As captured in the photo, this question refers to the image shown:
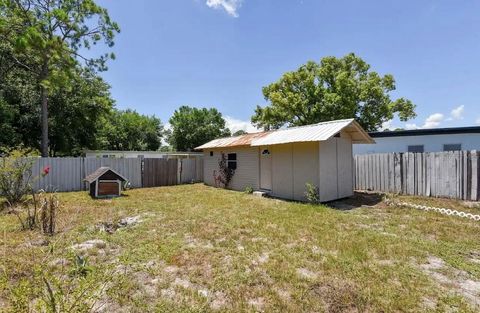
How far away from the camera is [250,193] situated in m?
11.1

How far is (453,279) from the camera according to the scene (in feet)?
11.2

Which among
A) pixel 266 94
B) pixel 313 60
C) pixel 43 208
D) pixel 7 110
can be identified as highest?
pixel 313 60

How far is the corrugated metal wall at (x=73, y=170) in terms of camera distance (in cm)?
1122

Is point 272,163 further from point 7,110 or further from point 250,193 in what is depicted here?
point 7,110

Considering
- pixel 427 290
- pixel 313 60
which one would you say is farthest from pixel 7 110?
pixel 313 60

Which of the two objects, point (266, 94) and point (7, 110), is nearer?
point (7, 110)

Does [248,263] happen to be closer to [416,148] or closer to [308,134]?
[308,134]

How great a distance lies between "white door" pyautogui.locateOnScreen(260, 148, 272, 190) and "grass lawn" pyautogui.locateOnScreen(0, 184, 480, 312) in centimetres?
368

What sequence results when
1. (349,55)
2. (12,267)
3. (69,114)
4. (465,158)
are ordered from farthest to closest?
(349,55), (69,114), (465,158), (12,267)

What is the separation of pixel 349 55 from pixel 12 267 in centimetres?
3049

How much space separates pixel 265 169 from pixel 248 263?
23.8ft

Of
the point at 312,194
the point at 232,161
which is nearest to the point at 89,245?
the point at 312,194

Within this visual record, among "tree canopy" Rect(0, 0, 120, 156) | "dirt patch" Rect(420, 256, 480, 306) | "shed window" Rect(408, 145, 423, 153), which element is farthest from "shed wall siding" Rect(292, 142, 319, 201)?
"tree canopy" Rect(0, 0, 120, 156)

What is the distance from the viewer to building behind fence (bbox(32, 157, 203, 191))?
37.4ft
